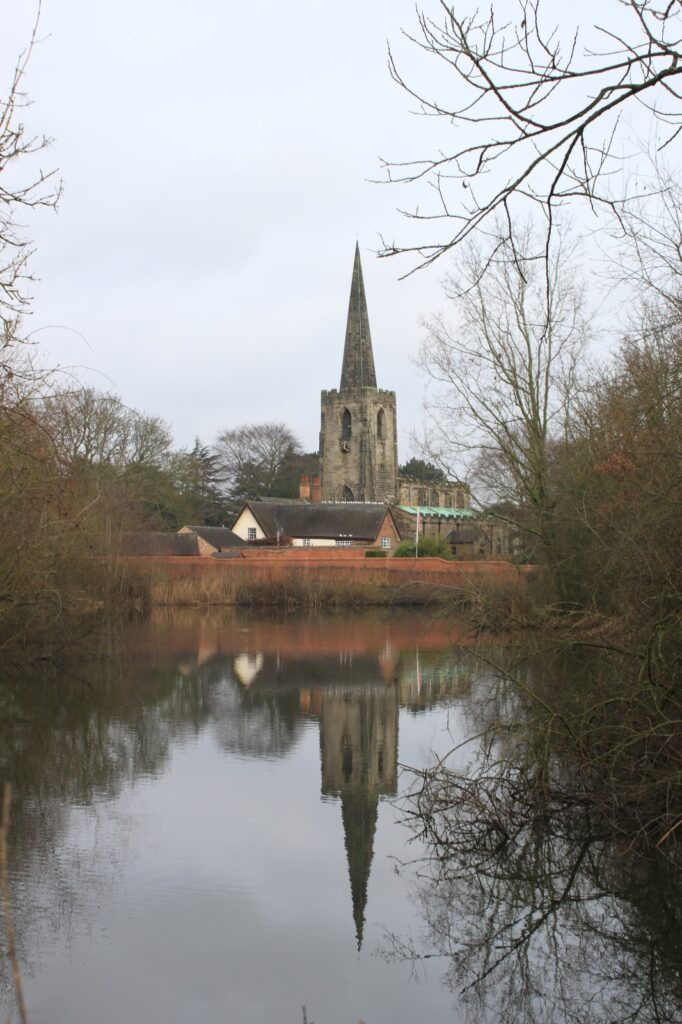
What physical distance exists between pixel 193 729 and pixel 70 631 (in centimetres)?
929

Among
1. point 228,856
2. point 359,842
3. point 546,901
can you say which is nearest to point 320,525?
point 359,842

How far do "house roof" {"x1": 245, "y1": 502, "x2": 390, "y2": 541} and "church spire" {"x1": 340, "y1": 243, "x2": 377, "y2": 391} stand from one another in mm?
16711

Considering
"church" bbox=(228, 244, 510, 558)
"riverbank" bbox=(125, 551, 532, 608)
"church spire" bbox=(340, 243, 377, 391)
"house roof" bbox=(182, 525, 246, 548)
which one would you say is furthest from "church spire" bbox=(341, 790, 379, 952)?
"church spire" bbox=(340, 243, 377, 391)

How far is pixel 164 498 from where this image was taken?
2290 inches

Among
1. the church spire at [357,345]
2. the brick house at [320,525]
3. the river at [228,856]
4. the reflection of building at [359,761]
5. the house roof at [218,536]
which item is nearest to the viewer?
the river at [228,856]

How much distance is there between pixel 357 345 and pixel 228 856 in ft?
243

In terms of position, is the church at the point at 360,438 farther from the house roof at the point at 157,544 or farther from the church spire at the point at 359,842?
the church spire at the point at 359,842

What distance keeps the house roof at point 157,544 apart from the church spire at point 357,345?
29.9 metres

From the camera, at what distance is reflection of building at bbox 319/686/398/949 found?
8953 mm

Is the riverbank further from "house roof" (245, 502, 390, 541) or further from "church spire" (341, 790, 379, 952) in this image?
"church spire" (341, 790, 379, 952)

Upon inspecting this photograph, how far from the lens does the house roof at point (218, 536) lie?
59125 millimetres

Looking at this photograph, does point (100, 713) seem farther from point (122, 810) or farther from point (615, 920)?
point (615, 920)

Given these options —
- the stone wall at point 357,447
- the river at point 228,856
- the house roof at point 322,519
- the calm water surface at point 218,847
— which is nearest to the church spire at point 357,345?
the stone wall at point 357,447

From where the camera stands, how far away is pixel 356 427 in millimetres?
80438
